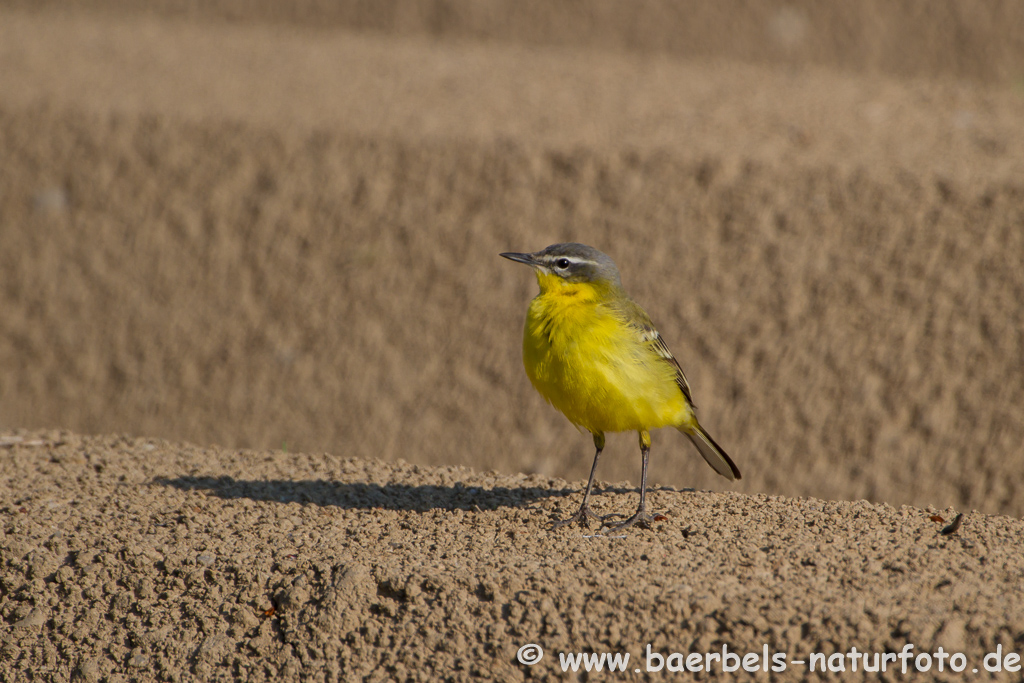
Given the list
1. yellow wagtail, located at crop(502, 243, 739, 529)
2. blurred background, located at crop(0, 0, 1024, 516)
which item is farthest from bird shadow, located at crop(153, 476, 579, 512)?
blurred background, located at crop(0, 0, 1024, 516)

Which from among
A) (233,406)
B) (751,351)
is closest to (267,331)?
(233,406)

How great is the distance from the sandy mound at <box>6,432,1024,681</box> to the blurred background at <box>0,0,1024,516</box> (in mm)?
5668

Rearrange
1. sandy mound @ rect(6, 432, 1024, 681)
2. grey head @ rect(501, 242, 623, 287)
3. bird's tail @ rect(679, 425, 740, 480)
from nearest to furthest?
sandy mound @ rect(6, 432, 1024, 681) < grey head @ rect(501, 242, 623, 287) < bird's tail @ rect(679, 425, 740, 480)

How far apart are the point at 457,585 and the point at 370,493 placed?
1.61 meters

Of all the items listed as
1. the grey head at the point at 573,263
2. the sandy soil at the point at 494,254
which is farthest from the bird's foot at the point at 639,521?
the sandy soil at the point at 494,254

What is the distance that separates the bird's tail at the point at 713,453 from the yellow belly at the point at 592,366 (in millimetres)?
567

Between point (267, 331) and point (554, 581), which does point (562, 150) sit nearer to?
point (267, 331)

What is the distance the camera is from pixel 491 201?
40.0 feet

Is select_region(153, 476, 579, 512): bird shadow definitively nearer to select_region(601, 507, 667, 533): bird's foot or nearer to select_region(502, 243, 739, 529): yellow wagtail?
select_region(502, 243, 739, 529): yellow wagtail

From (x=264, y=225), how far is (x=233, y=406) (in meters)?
2.34

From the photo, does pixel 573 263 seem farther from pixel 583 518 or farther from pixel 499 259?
pixel 499 259

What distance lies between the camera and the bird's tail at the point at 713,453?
597cm

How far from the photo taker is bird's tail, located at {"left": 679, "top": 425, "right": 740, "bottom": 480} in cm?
597

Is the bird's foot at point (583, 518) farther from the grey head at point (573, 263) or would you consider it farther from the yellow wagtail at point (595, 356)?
the grey head at point (573, 263)
